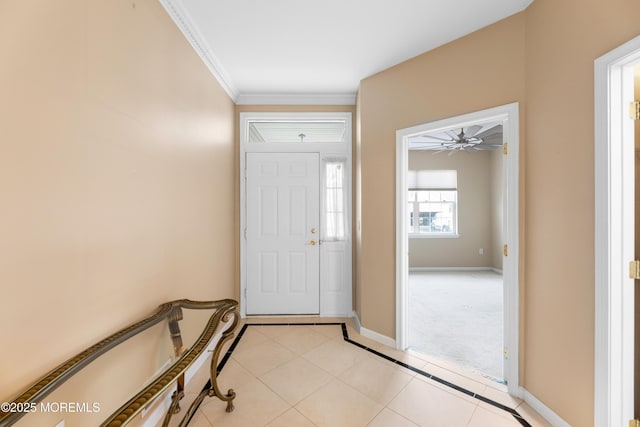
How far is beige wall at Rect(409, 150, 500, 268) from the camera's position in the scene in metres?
5.72

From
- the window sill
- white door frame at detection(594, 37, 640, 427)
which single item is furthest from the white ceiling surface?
the window sill

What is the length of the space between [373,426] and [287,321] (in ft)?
5.52

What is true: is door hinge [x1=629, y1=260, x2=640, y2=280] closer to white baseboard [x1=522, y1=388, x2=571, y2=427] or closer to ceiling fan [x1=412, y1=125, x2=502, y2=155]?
white baseboard [x1=522, y1=388, x2=571, y2=427]

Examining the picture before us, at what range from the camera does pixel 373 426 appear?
5.15 feet

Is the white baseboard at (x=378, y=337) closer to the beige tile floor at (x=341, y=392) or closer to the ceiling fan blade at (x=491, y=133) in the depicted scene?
the beige tile floor at (x=341, y=392)

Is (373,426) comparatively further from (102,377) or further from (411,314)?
(411,314)

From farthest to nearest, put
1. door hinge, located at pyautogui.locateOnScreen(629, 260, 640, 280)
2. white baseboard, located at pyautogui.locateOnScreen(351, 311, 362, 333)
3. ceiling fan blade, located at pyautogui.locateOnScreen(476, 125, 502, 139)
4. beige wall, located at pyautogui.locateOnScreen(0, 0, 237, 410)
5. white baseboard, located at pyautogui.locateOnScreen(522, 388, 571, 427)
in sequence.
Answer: ceiling fan blade, located at pyautogui.locateOnScreen(476, 125, 502, 139) < white baseboard, located at pyautogui.locateOnScreen(351, 311, 362, 333) < white baseboard, located at pyautogui.locateOnScreen(522, 388, 571, 427) < door hinge, located at pyautogui.locateOnScreen(629, 260, 640, 280) < beige wall, located at pyautogui.locateOnScreen(0, 0, 237, 410)

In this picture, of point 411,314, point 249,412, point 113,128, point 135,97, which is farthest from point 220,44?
point 411,314

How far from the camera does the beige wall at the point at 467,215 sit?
572 cm

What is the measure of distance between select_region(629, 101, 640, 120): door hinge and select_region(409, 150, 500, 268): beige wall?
15.1 feet

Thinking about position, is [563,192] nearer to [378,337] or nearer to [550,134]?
[550,134]

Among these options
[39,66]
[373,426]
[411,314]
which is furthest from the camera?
[411,314]

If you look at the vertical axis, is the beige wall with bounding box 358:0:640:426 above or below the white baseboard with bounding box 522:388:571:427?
above

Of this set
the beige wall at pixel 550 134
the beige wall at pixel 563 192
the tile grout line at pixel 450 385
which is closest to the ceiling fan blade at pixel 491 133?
the beige wall at pixel 550 134
